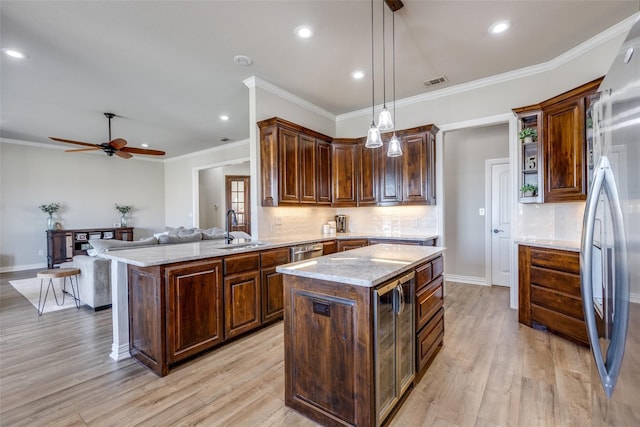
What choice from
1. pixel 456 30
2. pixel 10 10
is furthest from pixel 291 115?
pixel 10 10

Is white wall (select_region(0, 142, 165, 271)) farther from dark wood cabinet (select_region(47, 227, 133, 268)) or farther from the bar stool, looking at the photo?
the bar stool

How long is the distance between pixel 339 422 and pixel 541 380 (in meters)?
1.63

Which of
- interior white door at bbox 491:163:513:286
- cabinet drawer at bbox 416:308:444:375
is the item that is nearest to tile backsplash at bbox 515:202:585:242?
interior white door at bbox 491:163:513:286

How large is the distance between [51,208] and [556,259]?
31.3 ft

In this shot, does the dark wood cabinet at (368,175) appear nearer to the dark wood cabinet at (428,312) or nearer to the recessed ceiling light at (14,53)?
the dark wood cabinet at (428,312)

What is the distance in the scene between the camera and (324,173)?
4.53 metres

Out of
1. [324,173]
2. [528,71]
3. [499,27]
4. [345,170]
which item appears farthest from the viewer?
[345,170]

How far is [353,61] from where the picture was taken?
3.35 m

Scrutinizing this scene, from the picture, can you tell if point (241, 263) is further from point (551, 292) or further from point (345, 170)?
point (551, 292)

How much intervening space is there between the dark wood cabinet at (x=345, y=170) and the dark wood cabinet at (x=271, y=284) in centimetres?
166

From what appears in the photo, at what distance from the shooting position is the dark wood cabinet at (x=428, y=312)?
2.11 metres

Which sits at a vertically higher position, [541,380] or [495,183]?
[495,183]

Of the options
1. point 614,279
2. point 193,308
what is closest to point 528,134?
point 614,279

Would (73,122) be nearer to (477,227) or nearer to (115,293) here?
(115,293)
